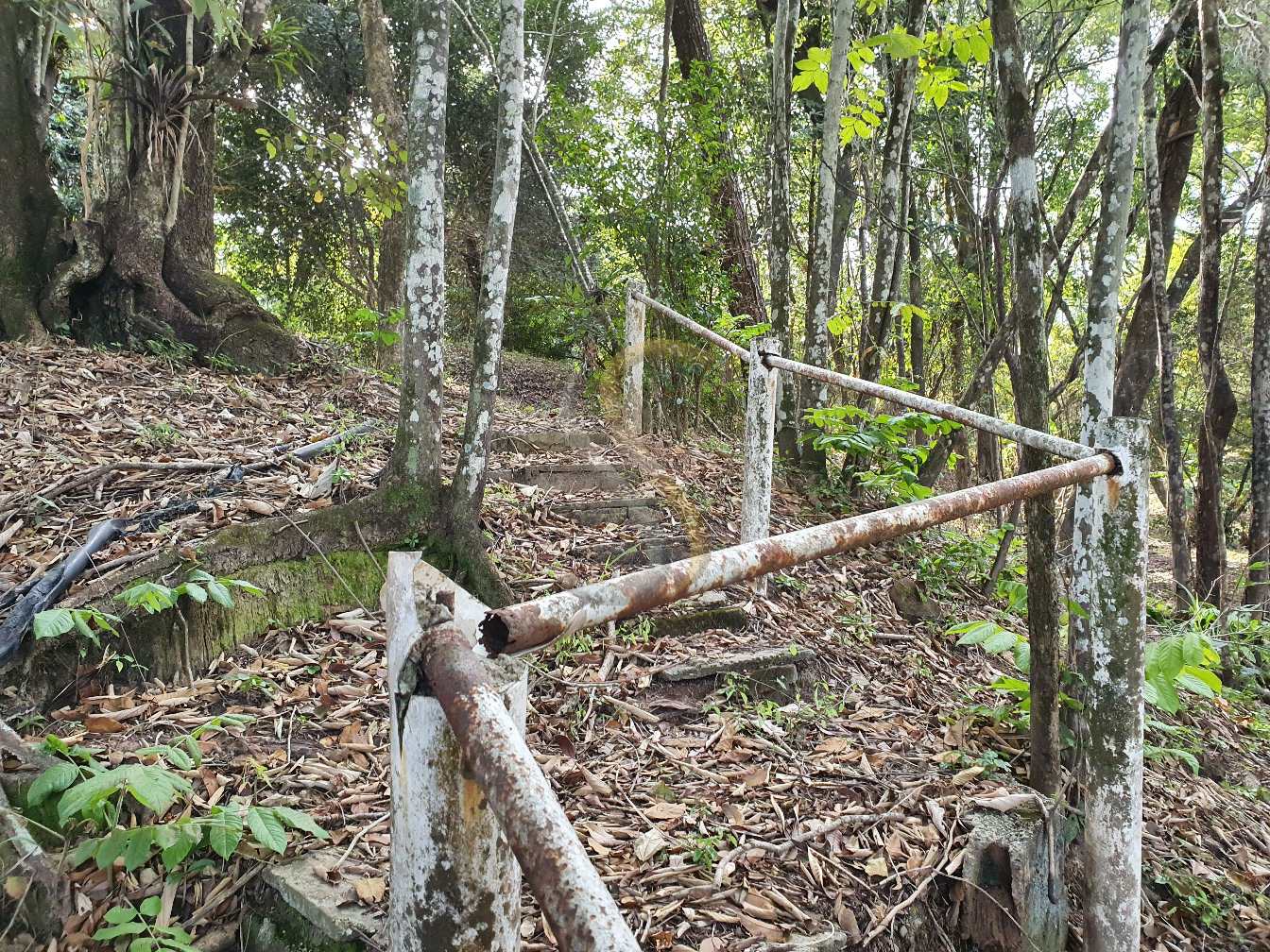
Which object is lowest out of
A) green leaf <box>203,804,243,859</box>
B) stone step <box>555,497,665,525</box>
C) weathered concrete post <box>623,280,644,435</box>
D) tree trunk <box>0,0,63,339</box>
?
green leaf <box>203,804,243,859</box>

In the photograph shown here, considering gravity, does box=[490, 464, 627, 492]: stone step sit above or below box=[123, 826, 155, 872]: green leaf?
above

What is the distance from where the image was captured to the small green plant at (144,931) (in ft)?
5.58

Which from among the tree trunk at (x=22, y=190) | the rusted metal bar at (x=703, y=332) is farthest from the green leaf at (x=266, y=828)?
the tree trunk at (x=22, y=190)

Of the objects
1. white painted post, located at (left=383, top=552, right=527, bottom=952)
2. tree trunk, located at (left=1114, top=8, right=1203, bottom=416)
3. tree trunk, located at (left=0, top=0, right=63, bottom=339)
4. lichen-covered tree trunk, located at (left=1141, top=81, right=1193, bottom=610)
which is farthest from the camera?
tree trunk, located at (left=1114, top=8, right=1203, bottom=416)

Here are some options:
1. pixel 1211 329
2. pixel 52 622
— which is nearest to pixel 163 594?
pixel 52 622

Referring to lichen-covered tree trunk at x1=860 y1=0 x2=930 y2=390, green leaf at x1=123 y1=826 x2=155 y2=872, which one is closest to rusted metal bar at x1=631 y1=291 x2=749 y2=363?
lichen-covered tree trunk at x1=860 y1=0 x2=930 y2=390

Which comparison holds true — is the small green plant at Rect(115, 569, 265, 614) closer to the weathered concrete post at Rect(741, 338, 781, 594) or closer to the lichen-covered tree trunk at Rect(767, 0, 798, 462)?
the weathered concrete post at Rect(741, 338, 781, 594)

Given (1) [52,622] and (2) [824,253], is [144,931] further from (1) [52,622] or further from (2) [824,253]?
(2) [824,253]

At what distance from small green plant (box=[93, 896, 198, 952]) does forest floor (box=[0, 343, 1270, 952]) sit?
7cm

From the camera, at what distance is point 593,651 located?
3174mm

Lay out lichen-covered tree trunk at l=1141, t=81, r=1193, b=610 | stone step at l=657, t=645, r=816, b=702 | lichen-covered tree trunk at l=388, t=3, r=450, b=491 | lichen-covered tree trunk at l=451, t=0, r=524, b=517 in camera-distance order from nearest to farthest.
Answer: stone step at l=657, t=645, r=816, b=702 < lichen-covered tree trunk at l=388, t=3, r=450, b=491 < lichen-covered tree trunk at l=451, t=0, r=524, b=517 < lichen-covered tree trunk at l=1141, t=81, r=1193, b=610

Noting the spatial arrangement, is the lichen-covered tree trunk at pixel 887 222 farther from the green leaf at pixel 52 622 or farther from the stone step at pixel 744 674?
the green leaf at pixel 52 622

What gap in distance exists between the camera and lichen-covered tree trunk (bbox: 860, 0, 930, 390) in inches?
223

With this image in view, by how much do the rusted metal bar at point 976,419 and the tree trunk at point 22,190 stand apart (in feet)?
16.9
